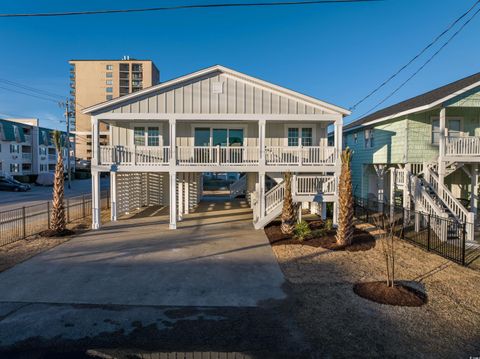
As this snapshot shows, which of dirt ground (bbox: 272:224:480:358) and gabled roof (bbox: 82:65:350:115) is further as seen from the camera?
gabled roof (bbox: 82:65:350:115)

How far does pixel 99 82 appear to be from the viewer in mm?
81125

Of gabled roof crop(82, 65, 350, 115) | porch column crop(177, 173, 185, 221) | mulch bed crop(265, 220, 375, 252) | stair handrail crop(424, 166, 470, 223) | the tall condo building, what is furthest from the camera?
A: the tall condo building

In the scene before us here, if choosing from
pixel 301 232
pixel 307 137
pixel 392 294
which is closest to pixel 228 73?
pixel 307 137

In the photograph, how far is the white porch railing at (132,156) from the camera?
1370 centimetres

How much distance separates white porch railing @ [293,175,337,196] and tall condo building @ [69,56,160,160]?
76909 millimetres

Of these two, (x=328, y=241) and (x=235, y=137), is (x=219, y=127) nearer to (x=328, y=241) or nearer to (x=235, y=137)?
(x=235, y=137)

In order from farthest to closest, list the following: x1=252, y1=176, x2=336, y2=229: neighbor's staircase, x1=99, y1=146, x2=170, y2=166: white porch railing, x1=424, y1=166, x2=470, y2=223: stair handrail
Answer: x1=99, y1=146, x2=170, y2=166: white porch railing → x1=252, y1=176, x2=336, y2=229: neighbor's staircase → x1=424, y1=166, x2=470, y2=223: stair handrail

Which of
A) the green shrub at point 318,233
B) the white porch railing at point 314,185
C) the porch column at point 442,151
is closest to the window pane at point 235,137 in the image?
the white porch railing at point 314,185

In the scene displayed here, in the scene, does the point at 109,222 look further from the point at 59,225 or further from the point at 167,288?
the point at 167,288

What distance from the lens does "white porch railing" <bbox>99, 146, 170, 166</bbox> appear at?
13.7 m

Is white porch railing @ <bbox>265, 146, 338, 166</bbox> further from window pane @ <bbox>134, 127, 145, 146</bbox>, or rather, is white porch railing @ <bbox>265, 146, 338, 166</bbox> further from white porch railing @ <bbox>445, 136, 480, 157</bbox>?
window pane @ <bbox>134, 127, 145, 146</bbox>

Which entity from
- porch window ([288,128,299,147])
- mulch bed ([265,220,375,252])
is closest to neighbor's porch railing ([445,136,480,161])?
mulch bed ([265,220,375,252])

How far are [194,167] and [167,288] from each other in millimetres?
7424

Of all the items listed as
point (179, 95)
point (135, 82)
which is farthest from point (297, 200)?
point (135, 82)
